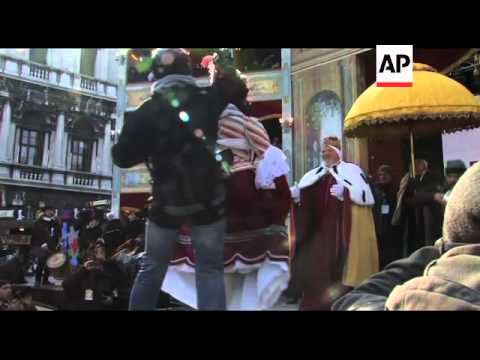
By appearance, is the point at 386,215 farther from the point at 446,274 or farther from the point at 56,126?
the point at 56,126

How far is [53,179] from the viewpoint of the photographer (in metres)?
3.13

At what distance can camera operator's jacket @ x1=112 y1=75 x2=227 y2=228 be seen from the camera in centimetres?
294

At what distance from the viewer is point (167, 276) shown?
2.96 m

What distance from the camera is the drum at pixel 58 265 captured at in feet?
9.95

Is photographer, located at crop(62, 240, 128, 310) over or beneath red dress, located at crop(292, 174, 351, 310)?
beneath

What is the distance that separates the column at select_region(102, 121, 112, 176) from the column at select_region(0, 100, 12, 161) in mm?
619

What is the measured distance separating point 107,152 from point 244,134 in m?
0.87

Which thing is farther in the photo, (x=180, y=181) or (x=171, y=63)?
(x=171, y=63)

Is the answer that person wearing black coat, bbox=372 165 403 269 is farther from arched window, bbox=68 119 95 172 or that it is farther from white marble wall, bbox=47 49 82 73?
white marble wall, bbox=47 49 82 73

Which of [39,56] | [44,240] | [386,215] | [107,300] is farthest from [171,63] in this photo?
[386,215]

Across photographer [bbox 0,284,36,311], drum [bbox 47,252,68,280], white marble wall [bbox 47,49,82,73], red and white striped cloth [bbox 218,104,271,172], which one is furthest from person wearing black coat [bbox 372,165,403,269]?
photographer [bbox 0,284,36,311]

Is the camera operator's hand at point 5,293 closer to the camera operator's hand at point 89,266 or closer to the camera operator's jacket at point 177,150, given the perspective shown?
the camera operator's hand at point 89,266
